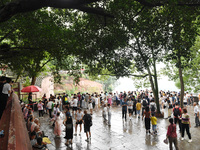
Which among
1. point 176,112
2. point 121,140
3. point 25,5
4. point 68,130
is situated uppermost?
point 25,5

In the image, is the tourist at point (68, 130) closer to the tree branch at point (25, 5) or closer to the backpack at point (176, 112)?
the tree branch at point (25, 5)

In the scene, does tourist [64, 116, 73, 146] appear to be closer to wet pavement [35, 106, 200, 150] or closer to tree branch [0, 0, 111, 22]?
wet pavement [35, 106, 200, 150]

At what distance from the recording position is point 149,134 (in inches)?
365

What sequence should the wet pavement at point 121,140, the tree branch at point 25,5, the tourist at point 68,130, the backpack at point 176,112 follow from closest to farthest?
the tree branch at point 25,5
the wet pavement at point 121,140
the tourist at point 68,130
the backpack at point 176,112

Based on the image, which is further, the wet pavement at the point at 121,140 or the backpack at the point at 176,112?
the backpack at the point at 176,112

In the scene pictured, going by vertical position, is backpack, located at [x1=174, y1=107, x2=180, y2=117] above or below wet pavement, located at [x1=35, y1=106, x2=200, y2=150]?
above

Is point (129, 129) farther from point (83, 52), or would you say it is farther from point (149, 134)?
point (83, 52)

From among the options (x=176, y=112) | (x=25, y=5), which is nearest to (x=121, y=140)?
(x=176, y=112)

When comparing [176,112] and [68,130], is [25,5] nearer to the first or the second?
[68,130]

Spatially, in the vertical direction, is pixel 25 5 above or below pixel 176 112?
above

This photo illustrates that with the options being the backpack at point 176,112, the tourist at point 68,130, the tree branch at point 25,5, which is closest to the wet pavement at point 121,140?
the tourist at point 68,130

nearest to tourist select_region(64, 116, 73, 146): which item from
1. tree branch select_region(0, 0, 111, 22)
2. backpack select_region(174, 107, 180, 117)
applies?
tree branch select_region(0, 0, 111, 22)

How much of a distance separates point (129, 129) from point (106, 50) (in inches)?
212

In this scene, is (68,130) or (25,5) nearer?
(25,5)
